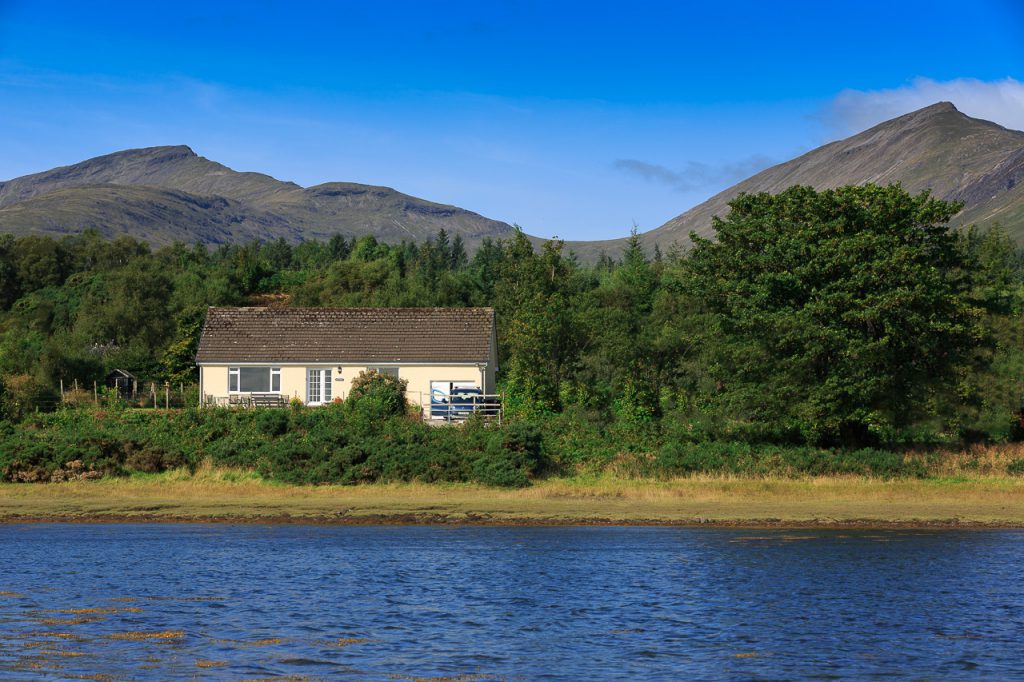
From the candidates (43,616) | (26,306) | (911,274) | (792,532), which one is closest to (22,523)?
(43,616)

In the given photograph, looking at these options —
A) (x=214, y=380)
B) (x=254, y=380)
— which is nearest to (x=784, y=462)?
(x=254, y=380)

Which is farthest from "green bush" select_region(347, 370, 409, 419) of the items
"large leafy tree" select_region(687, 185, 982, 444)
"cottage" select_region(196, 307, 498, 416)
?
"large leafy tree" select_region(687, 185, 982, 444)

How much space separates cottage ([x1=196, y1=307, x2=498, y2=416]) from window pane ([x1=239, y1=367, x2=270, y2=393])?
2.0 inches

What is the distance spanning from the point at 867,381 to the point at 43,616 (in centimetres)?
3091

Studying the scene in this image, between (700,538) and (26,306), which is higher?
(26,306)

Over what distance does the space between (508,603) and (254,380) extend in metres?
36.9

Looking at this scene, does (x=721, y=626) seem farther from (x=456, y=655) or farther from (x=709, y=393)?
(x=709, y=393)

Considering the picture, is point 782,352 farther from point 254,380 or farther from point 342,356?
point 254,380

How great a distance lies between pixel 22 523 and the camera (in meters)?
37.6

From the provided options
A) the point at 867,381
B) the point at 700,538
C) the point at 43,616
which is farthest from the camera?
the point at 867,381

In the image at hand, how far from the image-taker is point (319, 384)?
192ft

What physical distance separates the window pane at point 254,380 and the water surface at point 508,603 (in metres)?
22.5

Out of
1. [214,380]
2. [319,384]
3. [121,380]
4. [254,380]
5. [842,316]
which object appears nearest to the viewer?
[842,316]

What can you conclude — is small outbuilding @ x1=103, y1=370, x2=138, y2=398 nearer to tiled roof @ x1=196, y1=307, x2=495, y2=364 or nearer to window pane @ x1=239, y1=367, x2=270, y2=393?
tiled roof @ x1=196, y1=307, x2=495, y2=364
